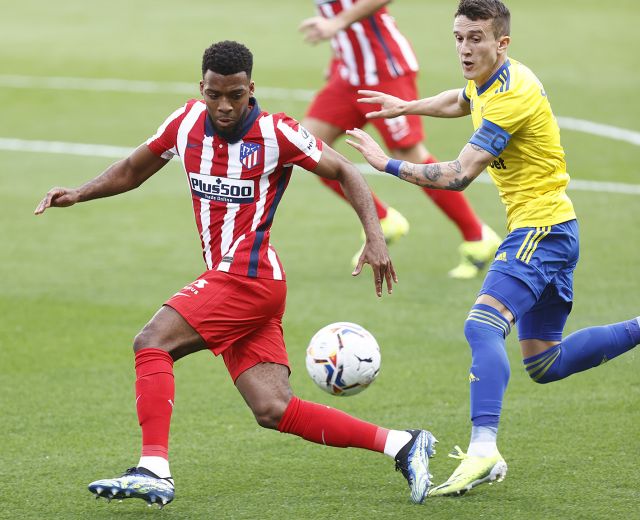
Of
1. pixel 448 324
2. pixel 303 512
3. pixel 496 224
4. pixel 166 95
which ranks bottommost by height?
pixel 303 512

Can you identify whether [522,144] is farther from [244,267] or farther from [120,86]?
[120,86]

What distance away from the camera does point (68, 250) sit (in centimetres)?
1151

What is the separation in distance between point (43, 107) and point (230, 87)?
45.3 ft

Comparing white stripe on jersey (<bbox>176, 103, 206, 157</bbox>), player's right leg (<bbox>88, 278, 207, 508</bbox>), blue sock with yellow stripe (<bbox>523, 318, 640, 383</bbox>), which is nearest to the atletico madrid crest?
white stripe on jersey (<bbox>176, 103, 206, 157</bbox>)

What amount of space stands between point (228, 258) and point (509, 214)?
58.5 inches

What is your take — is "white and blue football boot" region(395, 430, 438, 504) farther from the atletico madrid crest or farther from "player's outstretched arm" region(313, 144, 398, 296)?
the atletico madrid crest

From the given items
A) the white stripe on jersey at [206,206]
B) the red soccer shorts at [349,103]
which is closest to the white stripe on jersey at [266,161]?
the white stripe on jersey at [206,206]

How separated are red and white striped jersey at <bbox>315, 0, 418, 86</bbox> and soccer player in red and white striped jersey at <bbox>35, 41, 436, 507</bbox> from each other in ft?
15.7

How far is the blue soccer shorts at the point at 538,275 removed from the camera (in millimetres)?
5977

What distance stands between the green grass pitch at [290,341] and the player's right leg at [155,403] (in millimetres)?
314

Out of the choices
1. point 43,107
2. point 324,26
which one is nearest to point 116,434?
point 324,26

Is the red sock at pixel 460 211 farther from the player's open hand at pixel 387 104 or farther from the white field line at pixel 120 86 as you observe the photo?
the white field line at pixel 120 86

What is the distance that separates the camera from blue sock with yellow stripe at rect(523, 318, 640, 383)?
253 inches

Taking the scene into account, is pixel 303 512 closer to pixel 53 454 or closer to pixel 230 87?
pixel 53 454
